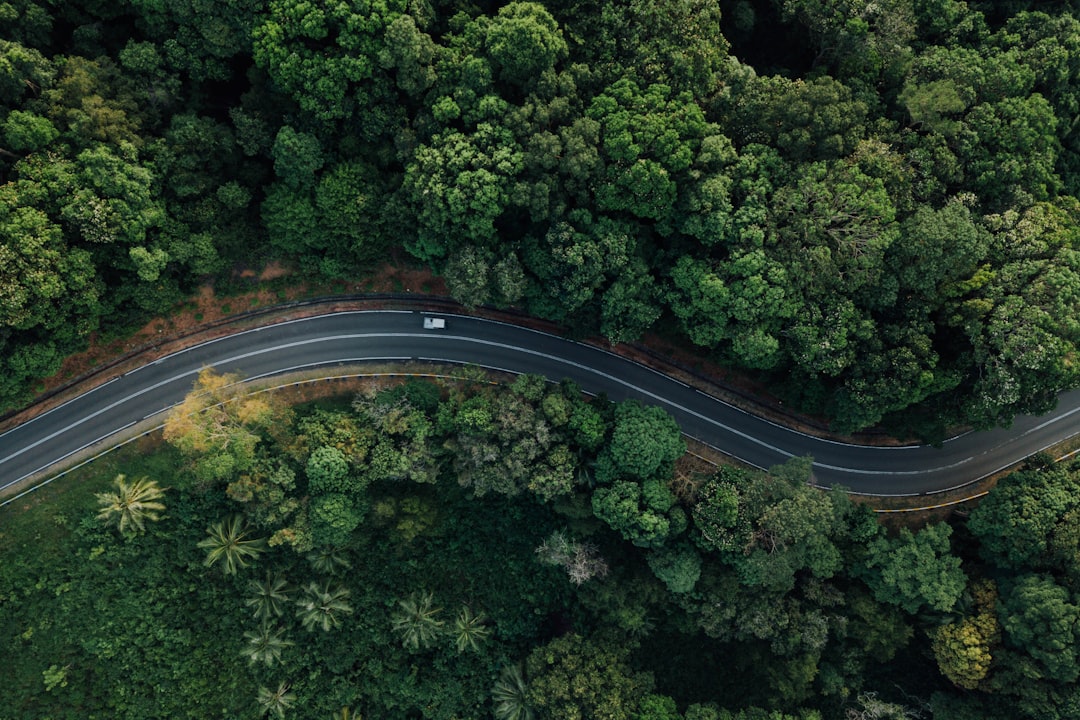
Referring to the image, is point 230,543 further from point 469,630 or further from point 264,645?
point 469,630

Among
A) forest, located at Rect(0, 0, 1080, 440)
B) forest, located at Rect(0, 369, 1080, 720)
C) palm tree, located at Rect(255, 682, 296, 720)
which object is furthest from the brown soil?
palm tree, located at Rect(255, 682, 296, 720)

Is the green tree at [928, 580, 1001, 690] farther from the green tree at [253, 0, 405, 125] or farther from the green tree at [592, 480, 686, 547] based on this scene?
the green tree at [253, 0, 405, 125]

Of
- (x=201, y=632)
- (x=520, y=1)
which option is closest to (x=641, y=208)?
(x=520, y=1)

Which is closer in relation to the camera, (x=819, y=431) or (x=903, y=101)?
(x=903, y=101)

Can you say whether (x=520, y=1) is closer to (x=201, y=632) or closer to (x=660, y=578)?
(x=660, y=578)

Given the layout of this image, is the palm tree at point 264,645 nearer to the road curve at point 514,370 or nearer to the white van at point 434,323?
the road curve at point 514,370
